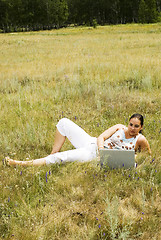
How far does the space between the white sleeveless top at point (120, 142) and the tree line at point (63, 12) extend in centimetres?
A: 6601

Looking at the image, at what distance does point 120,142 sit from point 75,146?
2.26ft

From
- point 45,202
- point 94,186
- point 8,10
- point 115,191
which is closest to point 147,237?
point 115,191

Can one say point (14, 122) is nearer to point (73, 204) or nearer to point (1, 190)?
point (1, 190)

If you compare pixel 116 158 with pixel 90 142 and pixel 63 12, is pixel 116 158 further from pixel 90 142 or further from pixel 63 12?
pixel 63 12

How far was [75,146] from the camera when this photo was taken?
3.71 meters

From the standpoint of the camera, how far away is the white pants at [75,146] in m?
3.33

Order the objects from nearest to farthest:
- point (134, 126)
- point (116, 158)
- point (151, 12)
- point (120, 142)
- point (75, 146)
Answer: point (116, 158)
point (134, 126)
point (120, 142)
point (75, 146)
point (151, 12)

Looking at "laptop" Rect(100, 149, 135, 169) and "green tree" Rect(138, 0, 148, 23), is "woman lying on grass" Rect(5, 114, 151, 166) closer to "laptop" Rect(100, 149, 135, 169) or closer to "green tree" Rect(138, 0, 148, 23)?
"laptop" Rect(100, 149, 135, 169)

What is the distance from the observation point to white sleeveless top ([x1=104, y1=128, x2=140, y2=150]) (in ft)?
11.4

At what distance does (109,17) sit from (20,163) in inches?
3333

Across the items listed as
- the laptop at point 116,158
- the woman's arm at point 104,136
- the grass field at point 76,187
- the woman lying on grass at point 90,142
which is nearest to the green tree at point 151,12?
the grass field at point 76,187

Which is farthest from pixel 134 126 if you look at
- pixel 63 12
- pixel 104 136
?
pixel 63 12

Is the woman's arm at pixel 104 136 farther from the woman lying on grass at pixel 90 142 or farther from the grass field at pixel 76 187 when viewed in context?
the grass field at pixel 76 187

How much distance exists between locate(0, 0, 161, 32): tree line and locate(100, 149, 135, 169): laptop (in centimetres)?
6666
